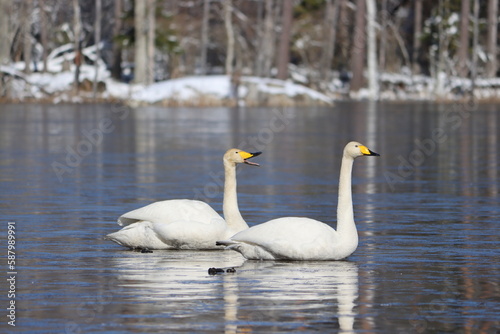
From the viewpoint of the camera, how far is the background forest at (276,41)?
6731 centimetres

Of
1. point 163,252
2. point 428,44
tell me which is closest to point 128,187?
point 163,252

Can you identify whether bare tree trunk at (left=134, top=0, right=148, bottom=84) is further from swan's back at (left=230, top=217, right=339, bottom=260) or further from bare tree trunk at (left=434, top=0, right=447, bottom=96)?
swan's back at (left=230, top=217, right=339, bottom=260)

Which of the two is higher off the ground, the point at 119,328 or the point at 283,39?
the point at 283,39

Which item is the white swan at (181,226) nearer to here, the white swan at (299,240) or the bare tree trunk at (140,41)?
the white swan at (299,240)

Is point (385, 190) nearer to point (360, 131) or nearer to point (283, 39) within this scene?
point (360, 131)

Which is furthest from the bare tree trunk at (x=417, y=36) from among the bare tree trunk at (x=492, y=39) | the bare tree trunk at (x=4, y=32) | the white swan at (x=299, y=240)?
the white swan at (x=299, y=240)

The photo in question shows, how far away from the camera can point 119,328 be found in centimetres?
791

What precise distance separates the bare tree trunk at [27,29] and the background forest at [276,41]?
0.09m

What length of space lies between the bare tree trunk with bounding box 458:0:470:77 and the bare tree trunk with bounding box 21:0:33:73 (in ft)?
77.7

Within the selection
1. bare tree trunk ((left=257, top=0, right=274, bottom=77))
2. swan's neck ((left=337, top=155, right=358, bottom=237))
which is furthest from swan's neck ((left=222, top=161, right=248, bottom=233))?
bare tree trunk ((left=257, top=0, right=274, bottom=77))

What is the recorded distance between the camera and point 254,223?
45.9 feet

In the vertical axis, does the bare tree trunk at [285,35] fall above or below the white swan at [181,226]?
above

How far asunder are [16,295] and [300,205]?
735cm

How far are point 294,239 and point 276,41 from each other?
75.8 m
